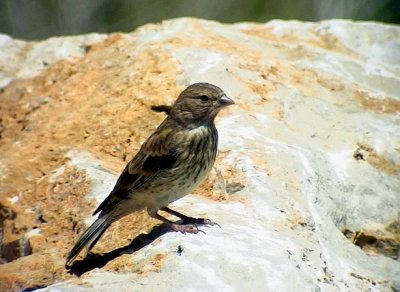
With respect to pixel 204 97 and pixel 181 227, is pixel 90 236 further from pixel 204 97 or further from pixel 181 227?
pixel 204 97

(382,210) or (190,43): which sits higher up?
(190,43)

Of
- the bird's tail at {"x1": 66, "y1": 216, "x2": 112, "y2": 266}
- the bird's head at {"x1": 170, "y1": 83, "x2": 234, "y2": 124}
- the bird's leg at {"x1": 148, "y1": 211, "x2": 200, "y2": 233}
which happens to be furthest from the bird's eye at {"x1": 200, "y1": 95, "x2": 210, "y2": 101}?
the bird's tail at {"x1": 66, "y1": 216, "x2": 112, "y2": 266}

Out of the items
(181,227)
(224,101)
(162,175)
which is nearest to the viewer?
(181,227)

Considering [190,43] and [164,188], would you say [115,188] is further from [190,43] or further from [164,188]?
[190,43]

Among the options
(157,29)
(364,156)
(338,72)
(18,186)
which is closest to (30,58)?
(157,29)

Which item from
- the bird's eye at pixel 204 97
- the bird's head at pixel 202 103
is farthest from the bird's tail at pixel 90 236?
the bird's eye at pixel 204 97

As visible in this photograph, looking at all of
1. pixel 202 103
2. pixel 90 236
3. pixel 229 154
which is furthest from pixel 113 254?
pixel 202 103
